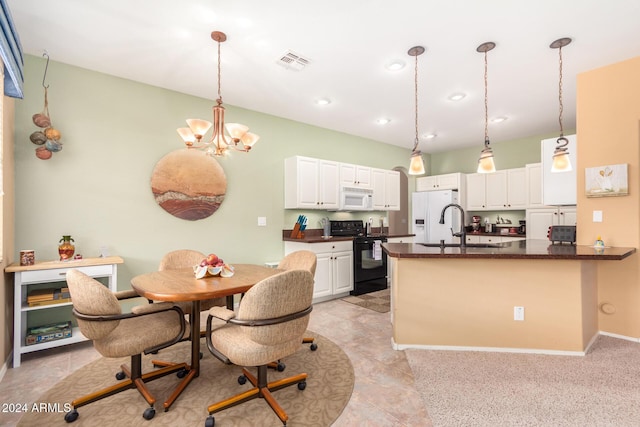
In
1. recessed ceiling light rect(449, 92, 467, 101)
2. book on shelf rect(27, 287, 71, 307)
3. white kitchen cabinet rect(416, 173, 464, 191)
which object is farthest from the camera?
white kitchen cabinet rect(416, 173, 464, 191)

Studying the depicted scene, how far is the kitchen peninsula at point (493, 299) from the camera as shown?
2.64 meters

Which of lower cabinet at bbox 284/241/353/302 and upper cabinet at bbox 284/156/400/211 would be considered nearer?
lower cabinet at bbox 284/241/353/302

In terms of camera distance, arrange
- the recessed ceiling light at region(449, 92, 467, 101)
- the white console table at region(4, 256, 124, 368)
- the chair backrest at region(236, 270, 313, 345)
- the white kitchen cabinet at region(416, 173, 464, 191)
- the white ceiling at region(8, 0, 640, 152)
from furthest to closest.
→ the white kitchen cabinet at region(416, 173, 464, 191) < the recessed ceiling light at region(449, 92, 467, 101) < the white console table at region(4, 256, 124, 368) < the white ceiling at region(8, 0, 640, 152) < the chair backrest at region(236, 270, 313, 345)

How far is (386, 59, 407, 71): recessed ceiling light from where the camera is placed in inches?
119

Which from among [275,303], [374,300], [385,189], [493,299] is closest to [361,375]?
[275,303]

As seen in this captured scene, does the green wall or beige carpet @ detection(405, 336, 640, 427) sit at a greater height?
the green wall

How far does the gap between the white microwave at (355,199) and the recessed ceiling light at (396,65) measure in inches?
84.4

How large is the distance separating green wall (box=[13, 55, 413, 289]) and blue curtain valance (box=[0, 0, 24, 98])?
2.69 feet

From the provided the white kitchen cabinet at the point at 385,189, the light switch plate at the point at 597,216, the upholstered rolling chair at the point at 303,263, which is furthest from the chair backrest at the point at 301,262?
the white kitchen cabinet at the point at 385,189

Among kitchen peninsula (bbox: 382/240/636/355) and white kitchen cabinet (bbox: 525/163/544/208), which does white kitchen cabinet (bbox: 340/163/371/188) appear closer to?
kitchen peninsula (bbox: 382/240/636/355)

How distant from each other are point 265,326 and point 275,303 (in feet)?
0.46

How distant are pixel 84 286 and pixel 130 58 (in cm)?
227

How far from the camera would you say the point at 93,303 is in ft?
5.84

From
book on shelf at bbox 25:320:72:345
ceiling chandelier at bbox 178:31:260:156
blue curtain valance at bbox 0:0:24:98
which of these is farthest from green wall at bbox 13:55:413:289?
ceiling chandelier at bbox 178:31:260:156
